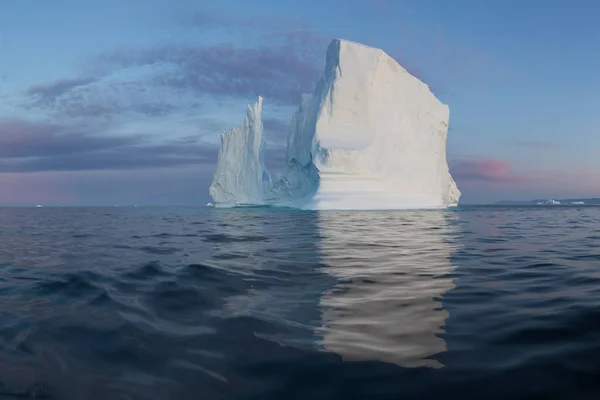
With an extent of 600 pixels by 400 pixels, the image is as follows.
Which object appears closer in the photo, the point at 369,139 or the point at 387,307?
the point at 387,307

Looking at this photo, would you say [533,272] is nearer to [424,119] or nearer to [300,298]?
[300,298]

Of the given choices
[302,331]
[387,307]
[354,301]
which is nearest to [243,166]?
[354,301]

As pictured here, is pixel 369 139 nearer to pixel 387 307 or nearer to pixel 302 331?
pixel 387 307

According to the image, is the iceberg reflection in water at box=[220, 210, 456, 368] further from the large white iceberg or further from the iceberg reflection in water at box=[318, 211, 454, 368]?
the large white iceberg

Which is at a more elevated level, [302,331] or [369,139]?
[369,139]

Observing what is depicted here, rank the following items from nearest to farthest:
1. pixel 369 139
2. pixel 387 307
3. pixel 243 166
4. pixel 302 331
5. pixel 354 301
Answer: pixel 302 331 → pixel 387 307 → pixel 354 301 → pixel 369 139 → pixel 243 166

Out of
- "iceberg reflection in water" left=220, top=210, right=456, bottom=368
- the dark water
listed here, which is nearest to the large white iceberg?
"iceberg reflection in water" left=220, top=210, right=456, bottom=368

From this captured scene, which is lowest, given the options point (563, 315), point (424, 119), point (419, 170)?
point (563, 315)

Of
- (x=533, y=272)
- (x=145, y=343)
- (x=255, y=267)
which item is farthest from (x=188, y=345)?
(x=533, y=272)
